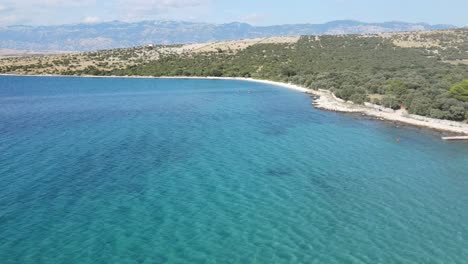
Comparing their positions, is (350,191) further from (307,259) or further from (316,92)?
(316,92)

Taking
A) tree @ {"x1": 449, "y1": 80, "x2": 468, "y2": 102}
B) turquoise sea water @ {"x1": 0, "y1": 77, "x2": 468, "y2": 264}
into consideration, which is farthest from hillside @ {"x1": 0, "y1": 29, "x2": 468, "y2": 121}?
turquoise sea water @ {"x1": 0, "y1": 77, "x2": 468, "y2": 264}

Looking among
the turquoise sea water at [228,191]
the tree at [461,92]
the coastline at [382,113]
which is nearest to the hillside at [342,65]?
the tree at [461,92]

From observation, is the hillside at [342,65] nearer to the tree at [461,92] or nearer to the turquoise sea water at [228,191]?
the tree at [461,92]

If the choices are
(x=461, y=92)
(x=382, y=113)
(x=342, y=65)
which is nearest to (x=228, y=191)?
(x=382, y=113)

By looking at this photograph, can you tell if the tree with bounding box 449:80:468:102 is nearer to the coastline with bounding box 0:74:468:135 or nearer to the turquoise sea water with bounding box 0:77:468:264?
the coastline with bounding box 0:74:468:135

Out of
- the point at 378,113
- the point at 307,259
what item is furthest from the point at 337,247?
the point at 378,113

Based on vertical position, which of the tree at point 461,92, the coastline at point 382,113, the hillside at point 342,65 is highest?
the hillside at point 342,65

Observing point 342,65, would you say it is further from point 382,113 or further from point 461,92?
point 382,113
